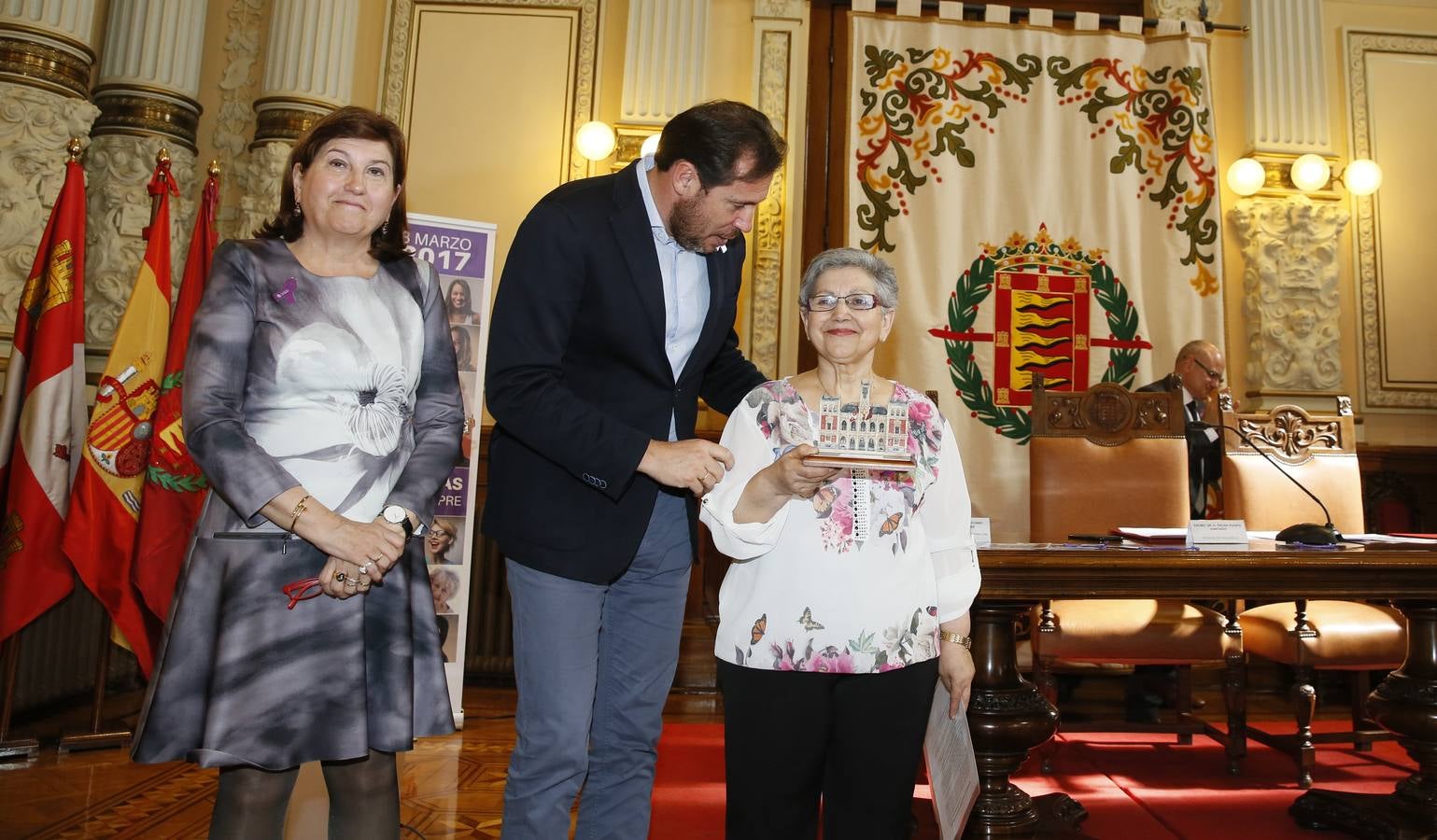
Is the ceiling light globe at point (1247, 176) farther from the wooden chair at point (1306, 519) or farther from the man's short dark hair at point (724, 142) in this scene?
the man's short dark hair at point (724, 142)

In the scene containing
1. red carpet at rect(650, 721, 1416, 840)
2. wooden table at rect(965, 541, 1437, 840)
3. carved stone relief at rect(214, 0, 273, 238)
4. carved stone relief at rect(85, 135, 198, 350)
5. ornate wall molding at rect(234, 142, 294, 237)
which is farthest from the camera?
carved stone relief at rect(214, 0, 273, 238)

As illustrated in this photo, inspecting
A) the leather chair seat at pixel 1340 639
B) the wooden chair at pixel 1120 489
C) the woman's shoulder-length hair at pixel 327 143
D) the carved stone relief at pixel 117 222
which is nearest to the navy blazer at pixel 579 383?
the woman's shoulder-length hair at pixel 327 143

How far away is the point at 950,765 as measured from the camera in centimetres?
169

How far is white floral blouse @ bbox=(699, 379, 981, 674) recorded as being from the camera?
1.54 meters

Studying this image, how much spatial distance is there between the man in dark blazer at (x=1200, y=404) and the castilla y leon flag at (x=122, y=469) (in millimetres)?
3954

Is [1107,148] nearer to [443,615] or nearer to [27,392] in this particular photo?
[443,615]

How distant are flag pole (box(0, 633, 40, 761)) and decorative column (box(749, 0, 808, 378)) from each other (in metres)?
3.18

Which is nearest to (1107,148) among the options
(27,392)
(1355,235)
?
(1355,235)

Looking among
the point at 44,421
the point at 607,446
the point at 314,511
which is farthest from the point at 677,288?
the point at 44,421

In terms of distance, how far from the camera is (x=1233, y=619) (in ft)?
10.2

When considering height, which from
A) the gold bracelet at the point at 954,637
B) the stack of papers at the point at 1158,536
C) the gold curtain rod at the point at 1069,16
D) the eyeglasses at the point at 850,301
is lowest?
the gold bracelet at the point at 954,637

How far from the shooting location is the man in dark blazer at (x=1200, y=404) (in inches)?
156

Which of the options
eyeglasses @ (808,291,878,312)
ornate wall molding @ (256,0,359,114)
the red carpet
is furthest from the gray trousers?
ornate wall molding @ (256,0,359,114)

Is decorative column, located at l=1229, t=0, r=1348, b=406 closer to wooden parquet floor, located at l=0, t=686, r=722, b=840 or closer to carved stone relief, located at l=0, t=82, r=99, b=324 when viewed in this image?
wooden parquet floor, located at l=0, t=686, r=722, b=840
